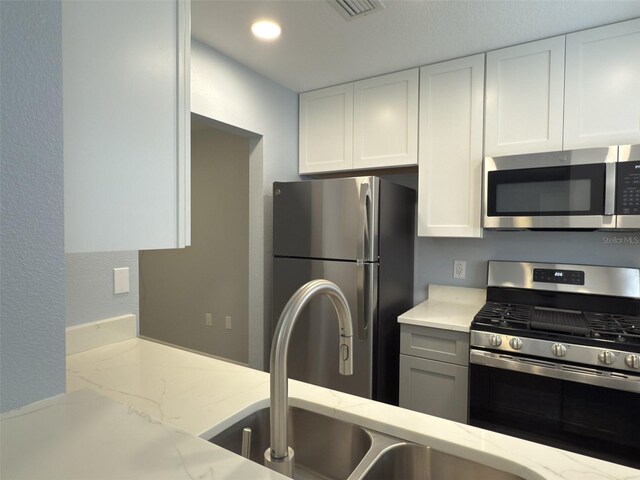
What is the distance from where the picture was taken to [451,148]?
7.30 ft

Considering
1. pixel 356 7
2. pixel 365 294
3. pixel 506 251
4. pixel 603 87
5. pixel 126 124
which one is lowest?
pixel 365 294

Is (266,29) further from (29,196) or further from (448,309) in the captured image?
(448,309)

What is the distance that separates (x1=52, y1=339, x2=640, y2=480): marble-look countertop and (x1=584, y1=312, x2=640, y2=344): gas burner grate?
109 centimetres

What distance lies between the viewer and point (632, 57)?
177 centimetres

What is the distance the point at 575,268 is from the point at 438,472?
5.79 feet

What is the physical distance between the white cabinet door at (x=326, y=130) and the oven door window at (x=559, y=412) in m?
1.58

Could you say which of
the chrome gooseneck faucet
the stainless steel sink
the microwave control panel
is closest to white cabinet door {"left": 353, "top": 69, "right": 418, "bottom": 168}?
the microwave control panel

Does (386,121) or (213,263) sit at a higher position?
(386,121)

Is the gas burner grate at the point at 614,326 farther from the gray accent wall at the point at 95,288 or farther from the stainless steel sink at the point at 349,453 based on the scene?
the gray accent wall at the point at 95,288

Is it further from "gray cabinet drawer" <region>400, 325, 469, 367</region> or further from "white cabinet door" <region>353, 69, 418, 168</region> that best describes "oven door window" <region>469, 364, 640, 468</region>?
"white cabinet door" <region>353, 69, 418, 168</region>

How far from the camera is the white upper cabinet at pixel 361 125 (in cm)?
236

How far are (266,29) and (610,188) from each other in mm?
1845

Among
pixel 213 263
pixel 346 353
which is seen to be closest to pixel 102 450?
pixel 346 353

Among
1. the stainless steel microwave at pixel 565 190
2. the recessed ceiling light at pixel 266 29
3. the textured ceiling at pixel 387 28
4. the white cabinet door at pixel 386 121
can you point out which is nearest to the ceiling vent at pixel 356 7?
the textured ceiling at pixel 387 28
